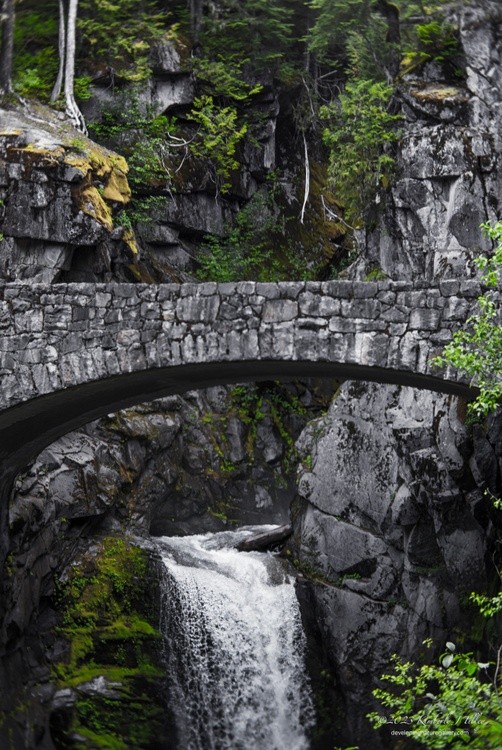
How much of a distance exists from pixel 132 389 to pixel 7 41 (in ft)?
35.4

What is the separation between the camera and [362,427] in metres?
16.0

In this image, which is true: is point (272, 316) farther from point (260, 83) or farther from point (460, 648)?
point (260, 83)

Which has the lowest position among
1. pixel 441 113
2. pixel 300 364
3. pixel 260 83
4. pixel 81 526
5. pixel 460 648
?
pixel 460 648

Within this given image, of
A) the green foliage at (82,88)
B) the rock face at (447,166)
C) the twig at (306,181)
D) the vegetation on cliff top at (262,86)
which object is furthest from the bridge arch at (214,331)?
the twig at (306,181)

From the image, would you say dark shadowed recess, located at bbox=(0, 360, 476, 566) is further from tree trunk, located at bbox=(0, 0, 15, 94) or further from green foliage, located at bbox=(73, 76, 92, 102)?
green foliage, located at bbox=(73, 76, 92, 102)

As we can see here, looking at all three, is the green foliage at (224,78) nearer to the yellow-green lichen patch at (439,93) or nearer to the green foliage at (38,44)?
the green foliage at (38,44)

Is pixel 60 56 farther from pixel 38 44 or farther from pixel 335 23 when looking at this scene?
pixel 335 23

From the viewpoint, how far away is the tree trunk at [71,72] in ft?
56.9

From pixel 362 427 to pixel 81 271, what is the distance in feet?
20.5

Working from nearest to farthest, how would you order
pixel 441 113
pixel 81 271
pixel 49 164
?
pixel 49 164 < pixel 81 271 < pixel 441 113

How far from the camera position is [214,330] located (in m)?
8.88

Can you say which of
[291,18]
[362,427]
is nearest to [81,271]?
[362,427]

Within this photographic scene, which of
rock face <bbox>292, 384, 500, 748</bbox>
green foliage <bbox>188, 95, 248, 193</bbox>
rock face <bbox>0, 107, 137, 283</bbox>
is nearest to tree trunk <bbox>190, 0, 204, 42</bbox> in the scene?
green foliage <bbox>188, 95, 248, 193</bbox>

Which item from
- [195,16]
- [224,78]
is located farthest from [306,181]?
[195,16]
